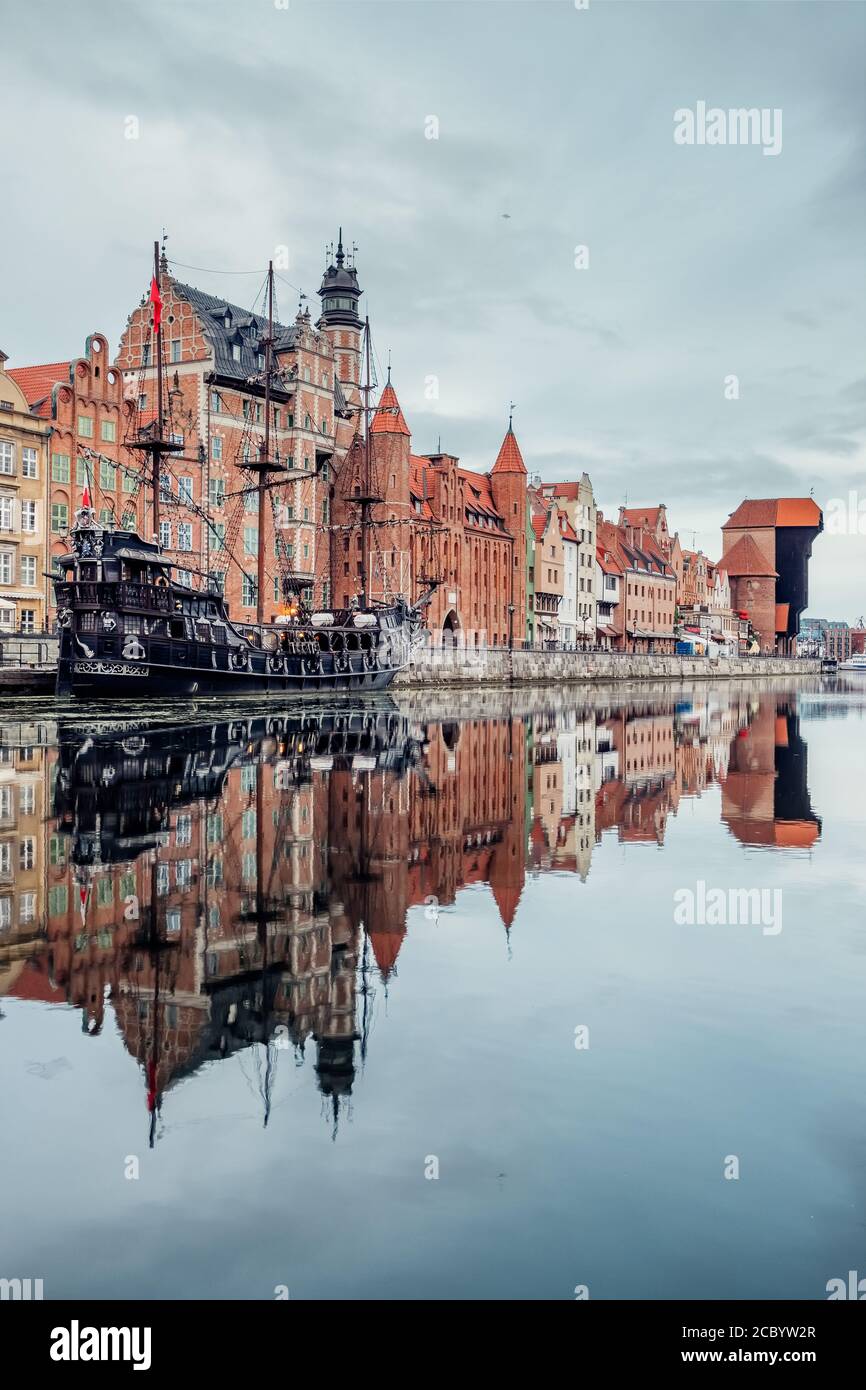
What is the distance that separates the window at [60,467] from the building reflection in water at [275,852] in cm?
3243

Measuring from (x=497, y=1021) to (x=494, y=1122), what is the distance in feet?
5.61

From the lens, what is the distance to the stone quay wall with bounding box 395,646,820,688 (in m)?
86.4

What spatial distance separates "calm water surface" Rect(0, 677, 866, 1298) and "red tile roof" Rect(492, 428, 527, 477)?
306 ft

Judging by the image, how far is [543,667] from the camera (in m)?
102

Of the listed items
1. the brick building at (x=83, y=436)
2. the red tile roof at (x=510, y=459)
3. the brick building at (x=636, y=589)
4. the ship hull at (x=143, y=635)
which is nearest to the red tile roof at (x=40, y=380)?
the brick building at (x=83, y=436)

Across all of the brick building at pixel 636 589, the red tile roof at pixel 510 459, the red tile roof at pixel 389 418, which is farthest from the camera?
the brick building at pixel 636 589

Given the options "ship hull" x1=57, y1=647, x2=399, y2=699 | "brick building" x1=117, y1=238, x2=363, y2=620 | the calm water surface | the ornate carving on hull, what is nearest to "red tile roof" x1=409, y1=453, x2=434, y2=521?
"brick building" x1=117, y1=238, x2=363, y2=620

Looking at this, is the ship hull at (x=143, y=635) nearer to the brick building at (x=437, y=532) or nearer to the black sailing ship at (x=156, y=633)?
the black sailing ship at (x=156, y=633)

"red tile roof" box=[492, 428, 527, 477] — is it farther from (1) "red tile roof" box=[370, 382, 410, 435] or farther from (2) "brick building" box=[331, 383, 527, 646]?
(1) "red tile roof" box=[370, 382, 410, 435]

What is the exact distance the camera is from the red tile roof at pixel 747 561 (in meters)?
195

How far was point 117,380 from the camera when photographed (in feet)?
214

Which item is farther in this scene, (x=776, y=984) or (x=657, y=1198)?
(x=776, y=984)

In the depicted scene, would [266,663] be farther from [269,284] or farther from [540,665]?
[540,665]
